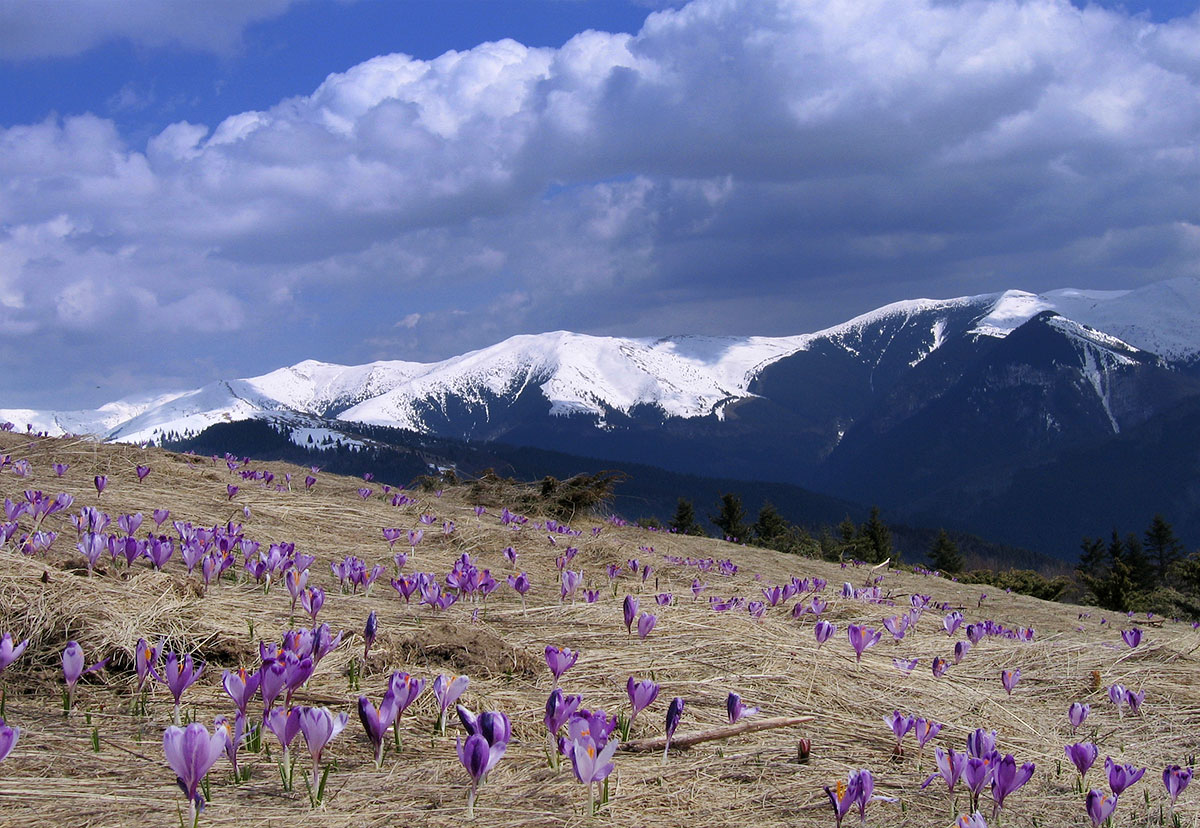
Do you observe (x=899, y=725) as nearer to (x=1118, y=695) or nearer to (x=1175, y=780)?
(x=1175, y=780)

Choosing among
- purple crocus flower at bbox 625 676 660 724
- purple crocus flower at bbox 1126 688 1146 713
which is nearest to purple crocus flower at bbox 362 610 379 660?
purple crocus flower at bbox 625 676 660 724

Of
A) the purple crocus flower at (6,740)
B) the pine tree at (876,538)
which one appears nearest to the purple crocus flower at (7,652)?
the purple crocus flower at (6,740)

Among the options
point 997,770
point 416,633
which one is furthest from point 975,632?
point 416,633

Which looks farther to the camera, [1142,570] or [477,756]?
[1142,570]

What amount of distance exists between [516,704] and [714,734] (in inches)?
35.9

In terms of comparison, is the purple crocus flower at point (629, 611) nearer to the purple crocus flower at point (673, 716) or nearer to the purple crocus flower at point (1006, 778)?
the purple crocus flower at point (673, 716)

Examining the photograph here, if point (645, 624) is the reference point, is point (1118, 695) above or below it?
below

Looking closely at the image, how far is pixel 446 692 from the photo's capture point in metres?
3.61

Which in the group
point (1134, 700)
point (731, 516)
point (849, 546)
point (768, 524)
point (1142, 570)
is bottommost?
point (1142, 570)

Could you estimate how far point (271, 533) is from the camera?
8516mm

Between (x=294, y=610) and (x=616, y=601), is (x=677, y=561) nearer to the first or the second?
(x=616, y=601)

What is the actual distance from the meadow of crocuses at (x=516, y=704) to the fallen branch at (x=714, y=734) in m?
0.02

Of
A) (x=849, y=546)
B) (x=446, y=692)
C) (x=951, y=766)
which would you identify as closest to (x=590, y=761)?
(x=446, y=692)

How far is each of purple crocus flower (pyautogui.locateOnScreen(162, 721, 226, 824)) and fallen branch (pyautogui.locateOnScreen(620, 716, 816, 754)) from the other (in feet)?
5.42
